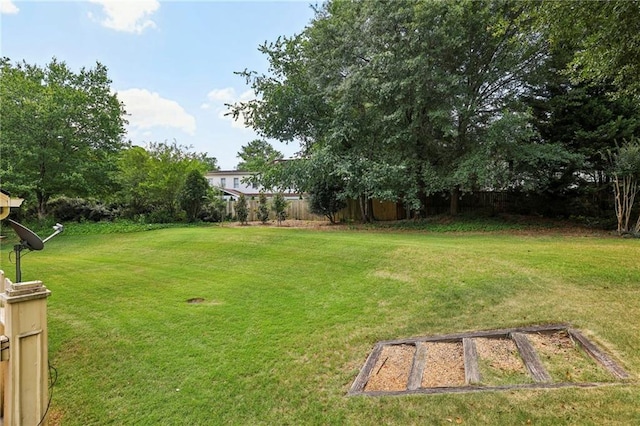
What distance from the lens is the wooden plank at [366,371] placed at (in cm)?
266

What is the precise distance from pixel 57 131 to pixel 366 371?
601 inches

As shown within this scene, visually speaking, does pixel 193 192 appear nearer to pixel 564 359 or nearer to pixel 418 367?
pixel 418 367

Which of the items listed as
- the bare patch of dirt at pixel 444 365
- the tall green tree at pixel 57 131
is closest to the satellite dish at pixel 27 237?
the bare patch of dirt at pixel 444 365

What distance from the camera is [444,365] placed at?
2.90 m

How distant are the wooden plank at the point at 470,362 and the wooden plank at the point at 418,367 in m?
0.35

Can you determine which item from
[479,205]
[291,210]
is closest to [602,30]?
[479,205]

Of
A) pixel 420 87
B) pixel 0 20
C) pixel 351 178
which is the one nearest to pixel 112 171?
pixel 0 20

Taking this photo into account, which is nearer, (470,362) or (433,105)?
(470,362)

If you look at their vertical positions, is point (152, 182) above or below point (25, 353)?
above

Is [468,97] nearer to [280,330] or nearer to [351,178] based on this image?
[351,178]

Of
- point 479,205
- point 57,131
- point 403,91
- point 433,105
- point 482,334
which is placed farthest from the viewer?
point 479,205

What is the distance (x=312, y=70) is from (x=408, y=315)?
435 inches

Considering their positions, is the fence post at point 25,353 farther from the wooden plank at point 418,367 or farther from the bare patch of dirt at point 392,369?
the wooden plank at point 418,367

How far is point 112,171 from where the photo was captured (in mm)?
14312
